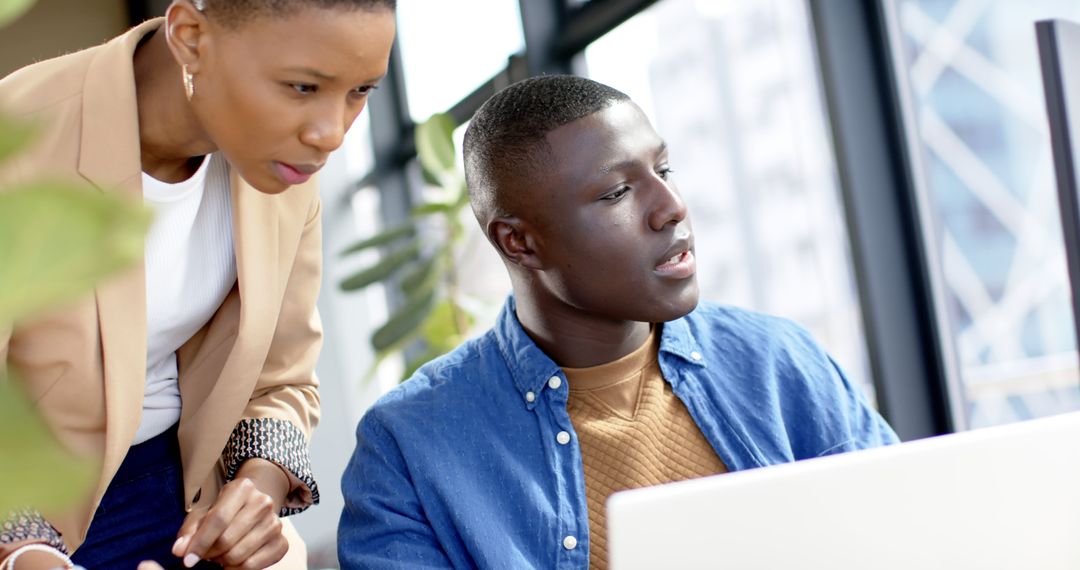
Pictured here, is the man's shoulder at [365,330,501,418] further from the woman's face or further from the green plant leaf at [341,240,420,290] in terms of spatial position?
the green plant leaf at [341,240,420,290]

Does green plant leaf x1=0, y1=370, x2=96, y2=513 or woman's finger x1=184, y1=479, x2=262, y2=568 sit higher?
green plant leaf x1=0, y1=370, x2=96, y2=513

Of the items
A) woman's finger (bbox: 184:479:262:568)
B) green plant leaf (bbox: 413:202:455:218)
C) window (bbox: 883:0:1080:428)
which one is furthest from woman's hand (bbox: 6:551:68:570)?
green plant leaf (bbox: 413:202:455:218)

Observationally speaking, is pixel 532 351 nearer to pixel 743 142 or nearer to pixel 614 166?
pixel 614 166

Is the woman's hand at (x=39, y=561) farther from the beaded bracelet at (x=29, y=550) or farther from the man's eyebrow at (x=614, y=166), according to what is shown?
the man's eyebrow at (x=614, y=166)

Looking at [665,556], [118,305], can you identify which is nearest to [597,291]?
[118,305]

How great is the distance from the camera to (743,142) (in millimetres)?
3361

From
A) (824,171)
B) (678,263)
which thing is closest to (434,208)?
(824,171)

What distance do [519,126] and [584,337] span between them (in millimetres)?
283

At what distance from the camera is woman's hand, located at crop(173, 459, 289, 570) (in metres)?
1.04

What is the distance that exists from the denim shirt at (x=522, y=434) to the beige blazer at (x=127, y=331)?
4.4 inches

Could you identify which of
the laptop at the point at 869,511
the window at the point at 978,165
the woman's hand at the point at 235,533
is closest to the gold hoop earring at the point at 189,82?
the woman's hand at the point at 235,533

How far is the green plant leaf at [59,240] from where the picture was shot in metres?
0.20

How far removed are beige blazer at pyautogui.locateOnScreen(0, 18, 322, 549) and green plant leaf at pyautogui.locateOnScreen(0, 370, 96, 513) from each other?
0.85 metres

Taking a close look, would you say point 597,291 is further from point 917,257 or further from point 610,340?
point 917,257
